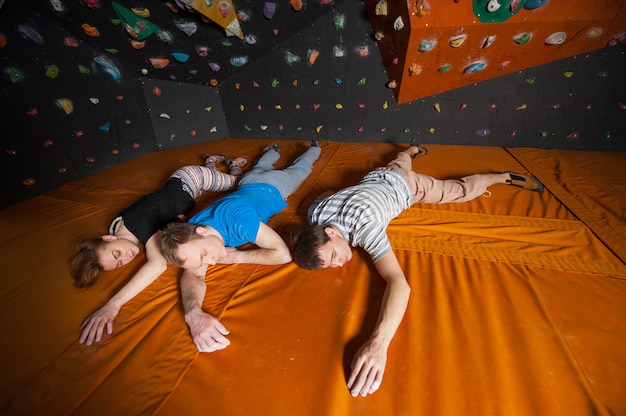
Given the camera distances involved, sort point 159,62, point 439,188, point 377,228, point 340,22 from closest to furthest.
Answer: point 377,228 < point 439,188 < point 340,22 < point 159,62

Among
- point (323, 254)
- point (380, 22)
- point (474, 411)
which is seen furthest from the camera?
point (380, 22)

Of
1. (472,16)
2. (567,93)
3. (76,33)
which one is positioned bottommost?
(567,93)

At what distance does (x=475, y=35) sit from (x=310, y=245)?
2.57 meters

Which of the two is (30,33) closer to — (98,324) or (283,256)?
(98,324)

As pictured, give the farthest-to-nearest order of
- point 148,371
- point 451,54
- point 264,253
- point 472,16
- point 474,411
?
point 451,54 → point 472,16 → point 264,253 → point 148,371 → point 474,411

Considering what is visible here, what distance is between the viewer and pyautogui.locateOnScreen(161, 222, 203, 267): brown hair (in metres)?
1.41

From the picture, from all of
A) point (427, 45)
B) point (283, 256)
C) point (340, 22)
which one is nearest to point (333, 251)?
point (283, 256)

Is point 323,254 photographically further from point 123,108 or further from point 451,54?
point 123,108

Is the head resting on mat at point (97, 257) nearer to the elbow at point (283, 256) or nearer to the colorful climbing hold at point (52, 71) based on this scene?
the elbow at point (283, 256)

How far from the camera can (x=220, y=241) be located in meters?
1.58

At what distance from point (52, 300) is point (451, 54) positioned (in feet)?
12.5

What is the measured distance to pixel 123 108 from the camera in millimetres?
3537

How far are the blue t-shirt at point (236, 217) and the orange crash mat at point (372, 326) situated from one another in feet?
0.68

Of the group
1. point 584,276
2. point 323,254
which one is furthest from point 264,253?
point 584,276
